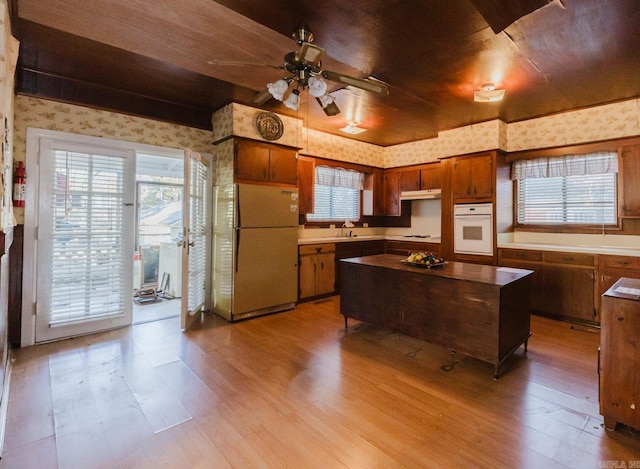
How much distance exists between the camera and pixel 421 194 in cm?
547

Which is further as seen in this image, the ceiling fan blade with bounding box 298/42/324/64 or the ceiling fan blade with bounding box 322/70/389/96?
the ceiling fan blade with bounding box 322/70/389/96

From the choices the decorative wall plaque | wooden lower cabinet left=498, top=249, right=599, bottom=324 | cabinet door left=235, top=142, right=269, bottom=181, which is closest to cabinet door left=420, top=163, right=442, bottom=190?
wooden lower cabinet left=498, top=249, right=599, bottom=324

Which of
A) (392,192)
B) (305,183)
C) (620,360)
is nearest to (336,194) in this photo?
(305,183)

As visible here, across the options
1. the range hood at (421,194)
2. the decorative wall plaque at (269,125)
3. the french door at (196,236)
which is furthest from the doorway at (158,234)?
the range hood at (421,194)

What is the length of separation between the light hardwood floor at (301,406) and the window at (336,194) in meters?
2.69

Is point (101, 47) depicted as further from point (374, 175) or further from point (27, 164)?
point (374, 175)

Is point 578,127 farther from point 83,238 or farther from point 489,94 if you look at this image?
point 83,238

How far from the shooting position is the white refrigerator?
3852mm

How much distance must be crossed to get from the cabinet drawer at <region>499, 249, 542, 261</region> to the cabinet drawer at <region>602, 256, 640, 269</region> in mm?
634

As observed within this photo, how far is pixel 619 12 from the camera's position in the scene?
7.03 ft

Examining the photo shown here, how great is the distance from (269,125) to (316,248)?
6.05 feet

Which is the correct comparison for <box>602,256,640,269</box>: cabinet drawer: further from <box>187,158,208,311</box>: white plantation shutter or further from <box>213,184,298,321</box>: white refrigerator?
<box>187,158,208,311</box>: white plantation shutter

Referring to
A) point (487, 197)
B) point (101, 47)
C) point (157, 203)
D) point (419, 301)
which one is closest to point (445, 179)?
point (487, 197)

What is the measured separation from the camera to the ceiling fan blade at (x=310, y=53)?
2.11 metres
